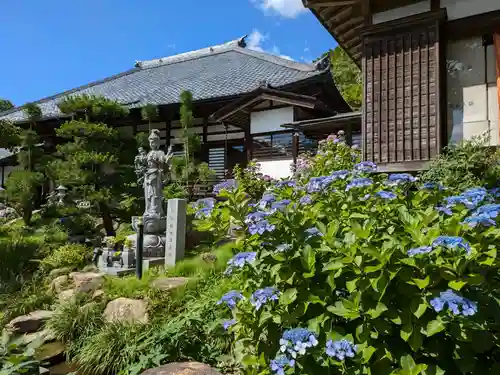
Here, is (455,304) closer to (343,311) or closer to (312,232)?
(343,311)

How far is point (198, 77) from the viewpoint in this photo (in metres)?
20.2

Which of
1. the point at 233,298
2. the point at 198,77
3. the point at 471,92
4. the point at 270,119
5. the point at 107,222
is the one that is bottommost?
the point at 107,222

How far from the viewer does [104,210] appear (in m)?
12.7

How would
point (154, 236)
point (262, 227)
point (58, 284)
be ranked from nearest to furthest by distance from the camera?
point (262, 227) < point (58, 284) < point (154, 236)

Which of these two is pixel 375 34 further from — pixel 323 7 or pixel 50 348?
pixel 50 348

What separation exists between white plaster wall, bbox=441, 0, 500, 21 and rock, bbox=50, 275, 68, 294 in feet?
28.5

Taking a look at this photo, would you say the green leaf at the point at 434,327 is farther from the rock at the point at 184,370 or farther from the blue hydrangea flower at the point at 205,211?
the rock at the point at 184,370

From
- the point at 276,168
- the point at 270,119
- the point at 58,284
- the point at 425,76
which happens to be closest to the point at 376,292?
the point at 425,76

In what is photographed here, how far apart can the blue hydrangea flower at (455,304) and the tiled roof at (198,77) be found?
13619mm

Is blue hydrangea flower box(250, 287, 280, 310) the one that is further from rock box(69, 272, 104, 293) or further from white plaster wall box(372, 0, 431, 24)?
white plaster wall box(372, 0, 431, 24)

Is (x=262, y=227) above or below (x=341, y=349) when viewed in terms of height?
above

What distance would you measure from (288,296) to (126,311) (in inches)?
174

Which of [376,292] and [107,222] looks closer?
[376,292]

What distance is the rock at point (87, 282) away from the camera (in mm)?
7168
